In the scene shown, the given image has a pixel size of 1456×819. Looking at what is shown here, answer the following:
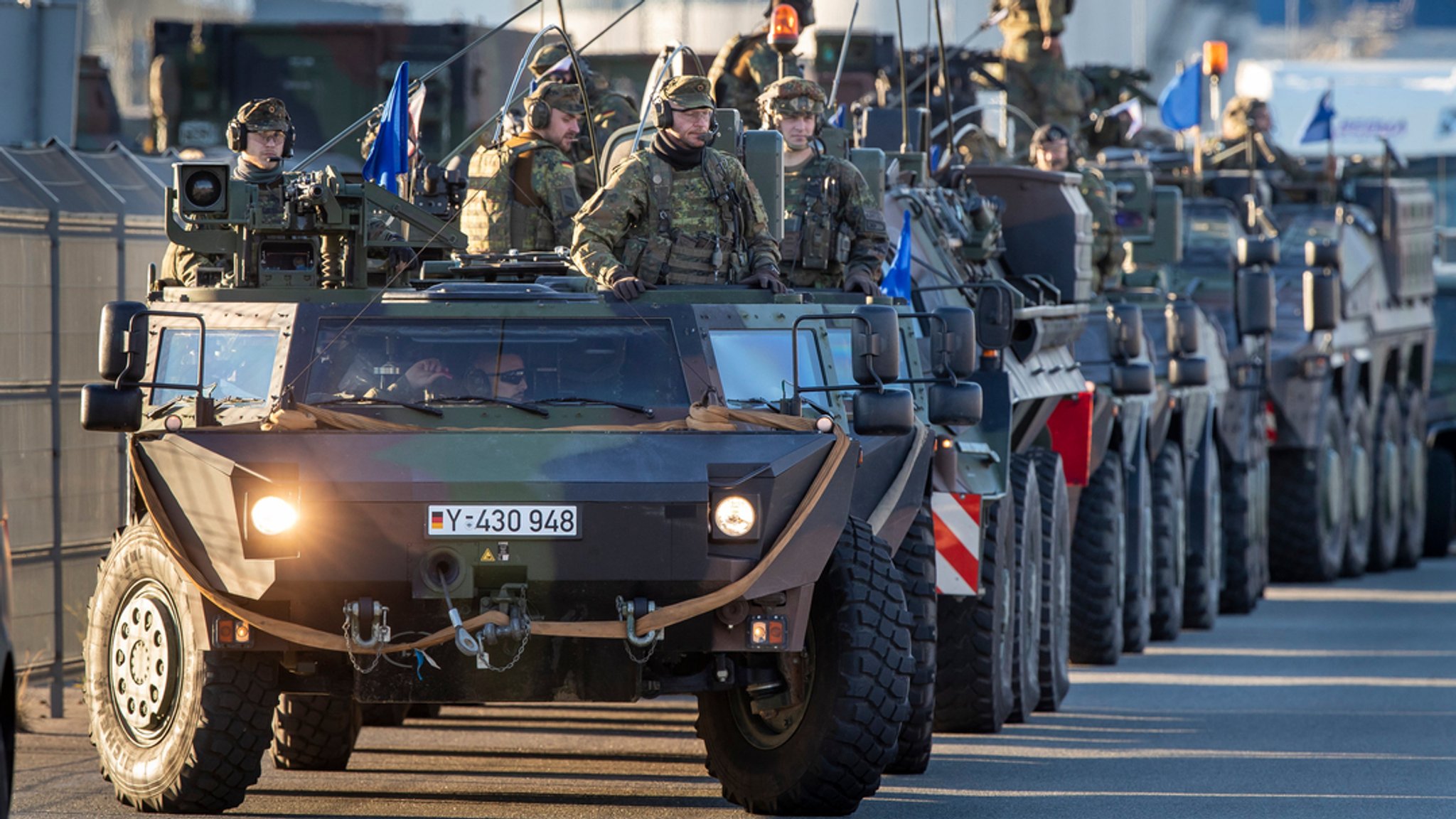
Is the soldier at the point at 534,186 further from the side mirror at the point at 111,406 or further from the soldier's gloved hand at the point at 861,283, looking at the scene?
the side mirror at the point at 111,406

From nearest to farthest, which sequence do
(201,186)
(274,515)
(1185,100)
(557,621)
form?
(274,515) → (557,621) → (201,186) → (1185,100)

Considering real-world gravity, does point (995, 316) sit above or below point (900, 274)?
below

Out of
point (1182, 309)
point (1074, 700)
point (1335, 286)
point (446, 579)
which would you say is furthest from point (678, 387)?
point (1335, 286)

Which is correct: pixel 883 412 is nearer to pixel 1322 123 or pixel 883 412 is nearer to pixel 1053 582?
pixel 1053 582

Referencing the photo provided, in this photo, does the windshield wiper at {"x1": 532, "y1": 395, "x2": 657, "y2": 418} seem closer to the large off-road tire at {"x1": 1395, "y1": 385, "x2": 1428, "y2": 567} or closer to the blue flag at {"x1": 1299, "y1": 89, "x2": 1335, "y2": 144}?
the large off-road tire at {"x1": 1395, "y1": 385, "x2": 1428, "y2": 567}

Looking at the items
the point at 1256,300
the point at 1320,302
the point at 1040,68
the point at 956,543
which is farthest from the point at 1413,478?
the point at 956,543

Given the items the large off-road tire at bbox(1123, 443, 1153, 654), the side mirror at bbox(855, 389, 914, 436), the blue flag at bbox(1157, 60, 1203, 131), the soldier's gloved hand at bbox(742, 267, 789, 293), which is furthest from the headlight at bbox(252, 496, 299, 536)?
the blue flag at bbox(1157, 60, 1203, 131)

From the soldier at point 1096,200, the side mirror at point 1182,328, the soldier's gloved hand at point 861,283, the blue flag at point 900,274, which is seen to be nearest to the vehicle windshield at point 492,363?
the soldier's gloved hand at point 861,283

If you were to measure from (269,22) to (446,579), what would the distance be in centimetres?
2135

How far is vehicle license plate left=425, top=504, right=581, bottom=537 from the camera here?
948cm

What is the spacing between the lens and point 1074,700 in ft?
49.9

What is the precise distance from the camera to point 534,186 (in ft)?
46.8

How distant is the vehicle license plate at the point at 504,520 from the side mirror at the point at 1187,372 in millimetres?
10600

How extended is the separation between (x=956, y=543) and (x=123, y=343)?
4.03m
